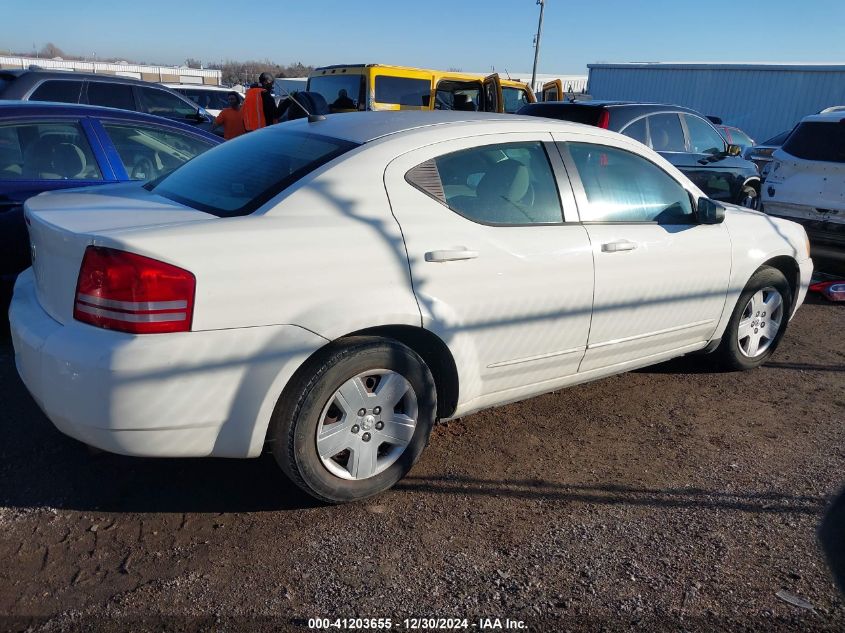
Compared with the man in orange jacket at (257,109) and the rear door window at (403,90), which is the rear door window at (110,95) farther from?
the rear door window at (403,90)

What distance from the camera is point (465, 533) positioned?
2986 mm

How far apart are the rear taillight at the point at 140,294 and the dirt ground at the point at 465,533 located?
928 millimetres

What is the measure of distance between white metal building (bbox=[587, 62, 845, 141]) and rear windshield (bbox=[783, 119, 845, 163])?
19644mm

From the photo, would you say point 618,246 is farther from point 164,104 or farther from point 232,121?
point 164,104

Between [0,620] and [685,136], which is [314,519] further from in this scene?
[685,136]

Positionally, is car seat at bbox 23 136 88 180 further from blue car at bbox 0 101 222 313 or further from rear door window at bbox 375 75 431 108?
rear door window at bbox 375 75 431 108

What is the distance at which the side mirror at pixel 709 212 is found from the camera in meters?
4.20

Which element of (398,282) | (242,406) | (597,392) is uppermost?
(398,282)

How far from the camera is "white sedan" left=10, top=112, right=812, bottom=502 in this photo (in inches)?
103

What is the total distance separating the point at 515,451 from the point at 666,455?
0.81 metres

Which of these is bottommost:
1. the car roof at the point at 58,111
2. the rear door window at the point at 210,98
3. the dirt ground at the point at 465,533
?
the dirt ground at the point at 465,533

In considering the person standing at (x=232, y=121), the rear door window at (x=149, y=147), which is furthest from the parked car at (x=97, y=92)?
the rear door window at (x=149, y=147)

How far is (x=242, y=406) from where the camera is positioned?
9.01 ft

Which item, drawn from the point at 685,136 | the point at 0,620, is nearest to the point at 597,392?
the point at 0,620
